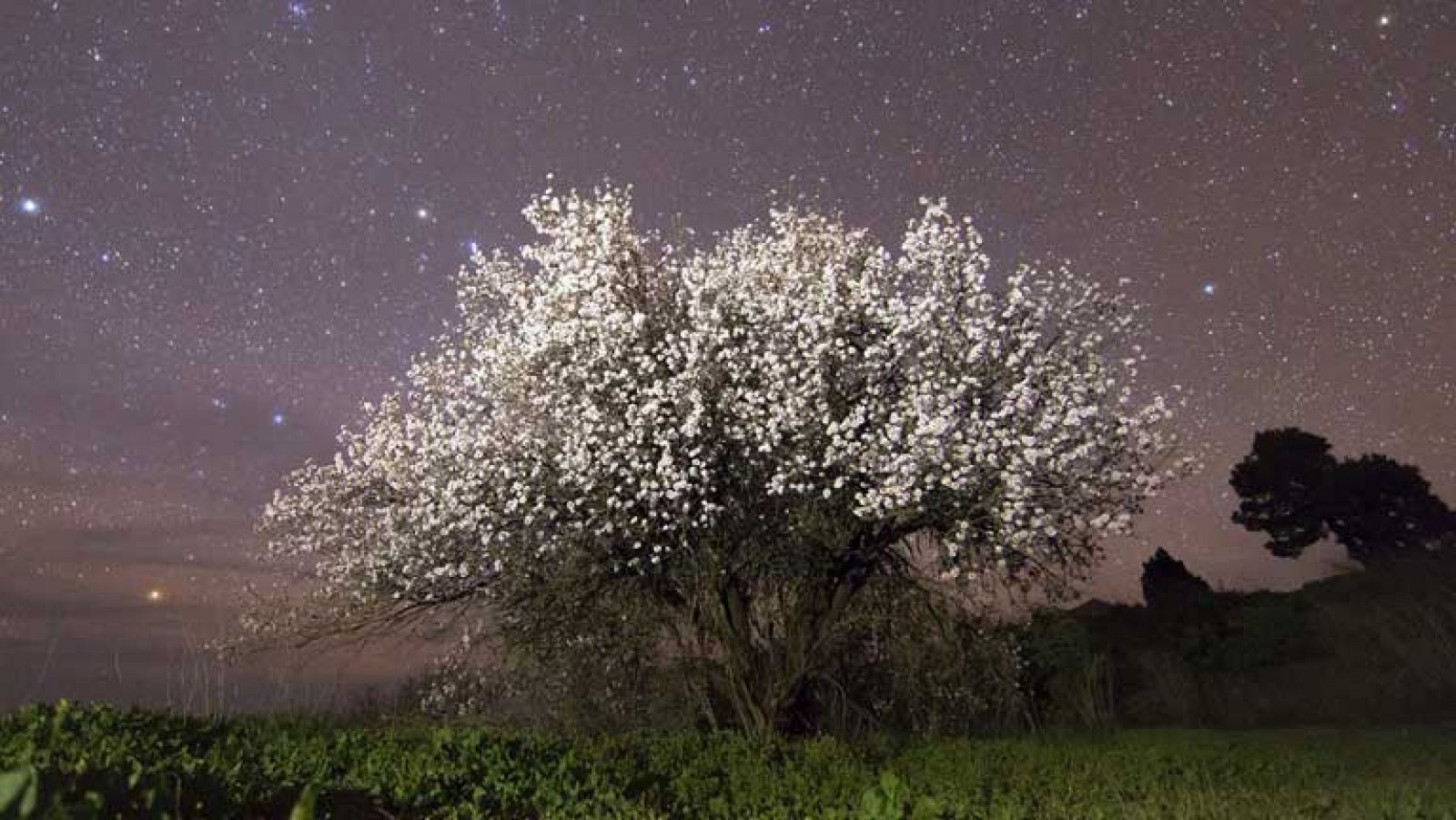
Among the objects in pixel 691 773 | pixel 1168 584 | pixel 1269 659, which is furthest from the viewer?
pixel 1168 584

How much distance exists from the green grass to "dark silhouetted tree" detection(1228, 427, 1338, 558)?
31428mm

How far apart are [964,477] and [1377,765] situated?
224 inches

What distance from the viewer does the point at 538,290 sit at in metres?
17.5

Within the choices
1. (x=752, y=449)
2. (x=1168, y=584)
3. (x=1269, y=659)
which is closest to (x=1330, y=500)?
(x=1168, y=584)

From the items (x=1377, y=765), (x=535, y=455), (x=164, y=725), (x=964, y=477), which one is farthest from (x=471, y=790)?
(x=1377, y=765)

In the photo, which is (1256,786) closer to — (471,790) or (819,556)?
(819,556)

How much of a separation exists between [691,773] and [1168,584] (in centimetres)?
2526

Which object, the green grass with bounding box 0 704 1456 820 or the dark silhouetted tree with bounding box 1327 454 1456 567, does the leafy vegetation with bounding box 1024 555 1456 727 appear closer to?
the green grass with bounding box 0 704 1456 820

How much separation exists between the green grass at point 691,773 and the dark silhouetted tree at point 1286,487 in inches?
1237

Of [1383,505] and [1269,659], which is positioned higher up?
[1383,505]

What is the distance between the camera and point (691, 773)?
12023mm

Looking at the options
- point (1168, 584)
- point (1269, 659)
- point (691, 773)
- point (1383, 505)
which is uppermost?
point (1383, 505)

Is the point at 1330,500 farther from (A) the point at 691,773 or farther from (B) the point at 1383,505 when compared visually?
(A) the point at 691,773

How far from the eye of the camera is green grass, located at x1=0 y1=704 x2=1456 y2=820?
8945 millimetres
